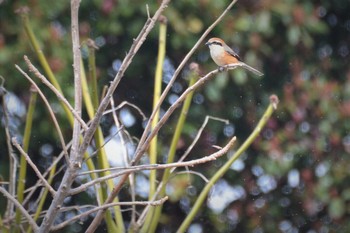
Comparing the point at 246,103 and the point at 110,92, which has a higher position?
the point at 110,92

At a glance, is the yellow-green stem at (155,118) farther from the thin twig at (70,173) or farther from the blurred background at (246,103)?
the blurred background at (246,103)

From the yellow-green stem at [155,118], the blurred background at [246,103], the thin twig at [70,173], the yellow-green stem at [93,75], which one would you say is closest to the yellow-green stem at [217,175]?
the yellow-green stem at [155,118]

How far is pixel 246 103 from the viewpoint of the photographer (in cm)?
446

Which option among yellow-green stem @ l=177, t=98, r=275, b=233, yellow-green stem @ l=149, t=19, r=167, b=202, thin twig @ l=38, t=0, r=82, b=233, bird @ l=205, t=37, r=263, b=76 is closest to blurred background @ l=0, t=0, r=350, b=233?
bird @ l=205, t=37, r=263, b=76

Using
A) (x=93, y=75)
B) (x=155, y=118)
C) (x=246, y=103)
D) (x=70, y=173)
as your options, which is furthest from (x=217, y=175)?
(x=246, y=103)

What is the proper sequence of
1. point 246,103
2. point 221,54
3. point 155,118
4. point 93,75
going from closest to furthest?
1. point 93,75
2. point 155,118
3. point 221,54
4. point 246,103

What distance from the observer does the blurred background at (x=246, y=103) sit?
13.3 feet

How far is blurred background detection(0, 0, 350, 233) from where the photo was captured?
4062 millimetres

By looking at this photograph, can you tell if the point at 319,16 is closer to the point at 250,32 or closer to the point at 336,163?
the point at 250,32

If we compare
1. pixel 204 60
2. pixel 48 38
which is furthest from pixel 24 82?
pixel 204 60

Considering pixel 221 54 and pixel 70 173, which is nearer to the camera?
pixel 70 173

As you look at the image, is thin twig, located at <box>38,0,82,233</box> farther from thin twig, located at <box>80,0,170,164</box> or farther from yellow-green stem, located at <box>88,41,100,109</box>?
yellow-green stem, located at <box>88,41,100,109</box>

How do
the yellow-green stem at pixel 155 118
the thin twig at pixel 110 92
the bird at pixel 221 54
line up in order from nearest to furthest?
the thin twig at pixel 110 92 → the yellow-green stem at pixel 155 118 → the bird at pixel 221 54

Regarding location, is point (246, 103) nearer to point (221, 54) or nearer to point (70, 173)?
point (221, 54)
